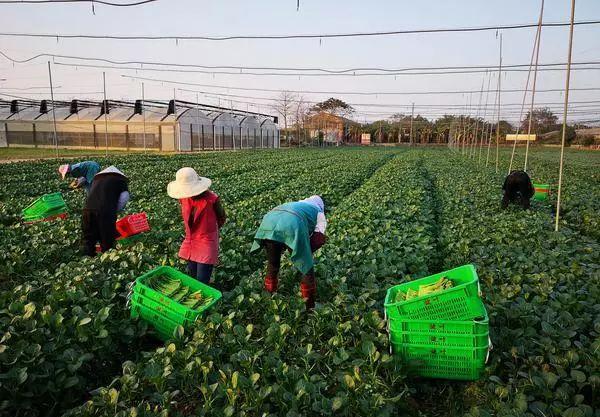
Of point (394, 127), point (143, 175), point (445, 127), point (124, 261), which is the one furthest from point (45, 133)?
point (445, 127)

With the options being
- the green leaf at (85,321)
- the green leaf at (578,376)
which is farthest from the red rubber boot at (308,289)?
the green leaf at (578,376)

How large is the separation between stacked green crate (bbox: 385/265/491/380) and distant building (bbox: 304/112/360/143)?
64.7 meters

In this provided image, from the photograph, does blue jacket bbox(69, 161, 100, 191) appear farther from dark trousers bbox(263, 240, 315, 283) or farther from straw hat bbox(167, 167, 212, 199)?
dark trousers bbox(263, 240, 315, 283)

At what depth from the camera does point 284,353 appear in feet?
11.7

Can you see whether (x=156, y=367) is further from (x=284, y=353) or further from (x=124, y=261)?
(x=124, y=261)

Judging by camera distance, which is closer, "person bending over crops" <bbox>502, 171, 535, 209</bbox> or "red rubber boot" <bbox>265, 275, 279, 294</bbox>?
"red rubber boot" <bbox>265, 275, 279, 294</bbox>

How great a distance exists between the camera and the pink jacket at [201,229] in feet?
15.1

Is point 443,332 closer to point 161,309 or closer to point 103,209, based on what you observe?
point 161,309

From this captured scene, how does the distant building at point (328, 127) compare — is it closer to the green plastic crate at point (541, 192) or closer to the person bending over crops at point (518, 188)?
the green plastic crate at point (541, 192)

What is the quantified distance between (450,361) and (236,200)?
969cm

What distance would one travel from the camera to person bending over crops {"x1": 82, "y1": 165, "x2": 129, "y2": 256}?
5809 millimetres

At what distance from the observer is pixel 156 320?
3.90 metres

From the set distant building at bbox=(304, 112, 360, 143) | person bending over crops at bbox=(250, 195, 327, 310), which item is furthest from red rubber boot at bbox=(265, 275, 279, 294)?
distant building at bbox=(304, 112, 360, 143)

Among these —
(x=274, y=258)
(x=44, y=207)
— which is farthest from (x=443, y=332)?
(x=44, y=207)
